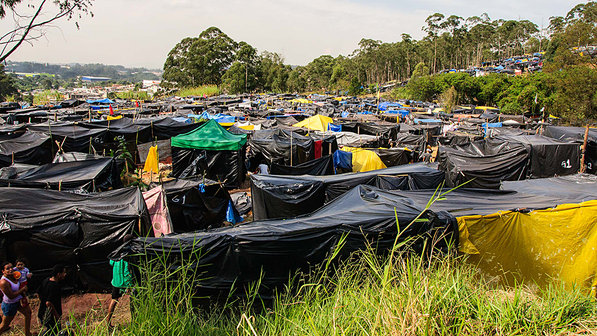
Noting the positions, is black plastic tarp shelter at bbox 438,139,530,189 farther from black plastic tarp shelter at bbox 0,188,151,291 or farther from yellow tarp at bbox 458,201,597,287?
black plastic tarp shelter at bbox 0,188,151,291

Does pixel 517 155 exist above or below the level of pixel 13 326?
→ above

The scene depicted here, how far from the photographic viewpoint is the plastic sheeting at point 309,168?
10.4 meters

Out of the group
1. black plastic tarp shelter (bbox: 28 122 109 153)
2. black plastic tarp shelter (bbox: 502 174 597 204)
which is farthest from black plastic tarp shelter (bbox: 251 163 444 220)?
black plastic tarp shelter (bbox: 28 122 109 153)

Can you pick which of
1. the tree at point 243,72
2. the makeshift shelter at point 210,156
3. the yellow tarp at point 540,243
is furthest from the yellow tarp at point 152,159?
the tree at point 243,72

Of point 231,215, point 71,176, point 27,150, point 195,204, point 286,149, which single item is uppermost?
point 27,150

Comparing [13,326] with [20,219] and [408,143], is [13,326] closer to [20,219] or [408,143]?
[20,219]

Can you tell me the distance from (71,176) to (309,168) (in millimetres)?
6071

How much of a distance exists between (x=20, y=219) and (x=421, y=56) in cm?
8133

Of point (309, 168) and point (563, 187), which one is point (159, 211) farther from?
point (563, 187)

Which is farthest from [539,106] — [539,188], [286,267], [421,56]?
[421,56]

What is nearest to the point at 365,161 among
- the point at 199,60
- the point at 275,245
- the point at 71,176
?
the point at 275,245

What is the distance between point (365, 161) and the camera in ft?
40.0

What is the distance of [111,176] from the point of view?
958 centimetres

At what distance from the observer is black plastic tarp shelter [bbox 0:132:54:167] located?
1097 centimetres
